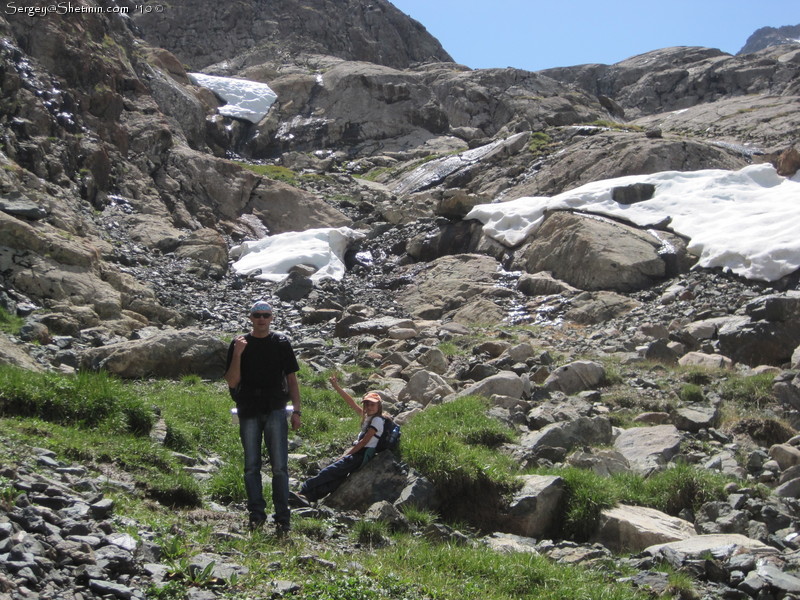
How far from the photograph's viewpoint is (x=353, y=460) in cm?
828

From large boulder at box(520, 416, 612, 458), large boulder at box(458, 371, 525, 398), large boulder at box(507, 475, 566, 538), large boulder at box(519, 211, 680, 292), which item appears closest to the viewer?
large boulder at box(507, 475, 566, 538)

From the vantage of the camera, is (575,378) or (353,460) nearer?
(353,460)

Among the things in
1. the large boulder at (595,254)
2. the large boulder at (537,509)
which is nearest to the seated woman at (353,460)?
the large boulder at (537,509)

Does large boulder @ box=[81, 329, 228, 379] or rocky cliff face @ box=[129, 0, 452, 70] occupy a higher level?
rocky cliff face @ box=[129, 0, 452, 70]

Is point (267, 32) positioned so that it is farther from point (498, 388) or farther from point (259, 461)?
point (259, 461)

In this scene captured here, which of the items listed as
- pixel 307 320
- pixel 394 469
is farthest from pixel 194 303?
pixel 394 469

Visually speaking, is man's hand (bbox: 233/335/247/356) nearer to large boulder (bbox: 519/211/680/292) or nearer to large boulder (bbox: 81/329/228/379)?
large boulder (bbox: 81/329/228/379)

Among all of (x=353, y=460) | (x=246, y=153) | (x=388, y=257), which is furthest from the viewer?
(x=246, y=153)

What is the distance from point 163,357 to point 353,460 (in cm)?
588

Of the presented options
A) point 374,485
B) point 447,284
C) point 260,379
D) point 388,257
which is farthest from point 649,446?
point 388,257

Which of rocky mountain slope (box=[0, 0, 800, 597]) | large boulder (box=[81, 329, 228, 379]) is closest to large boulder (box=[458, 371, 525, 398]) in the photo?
rocky mountain slope (box=[0, 0, 800, 597])

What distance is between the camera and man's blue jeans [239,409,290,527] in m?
6.48

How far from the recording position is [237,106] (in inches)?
2372

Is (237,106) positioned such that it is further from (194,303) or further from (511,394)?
(511,394)
